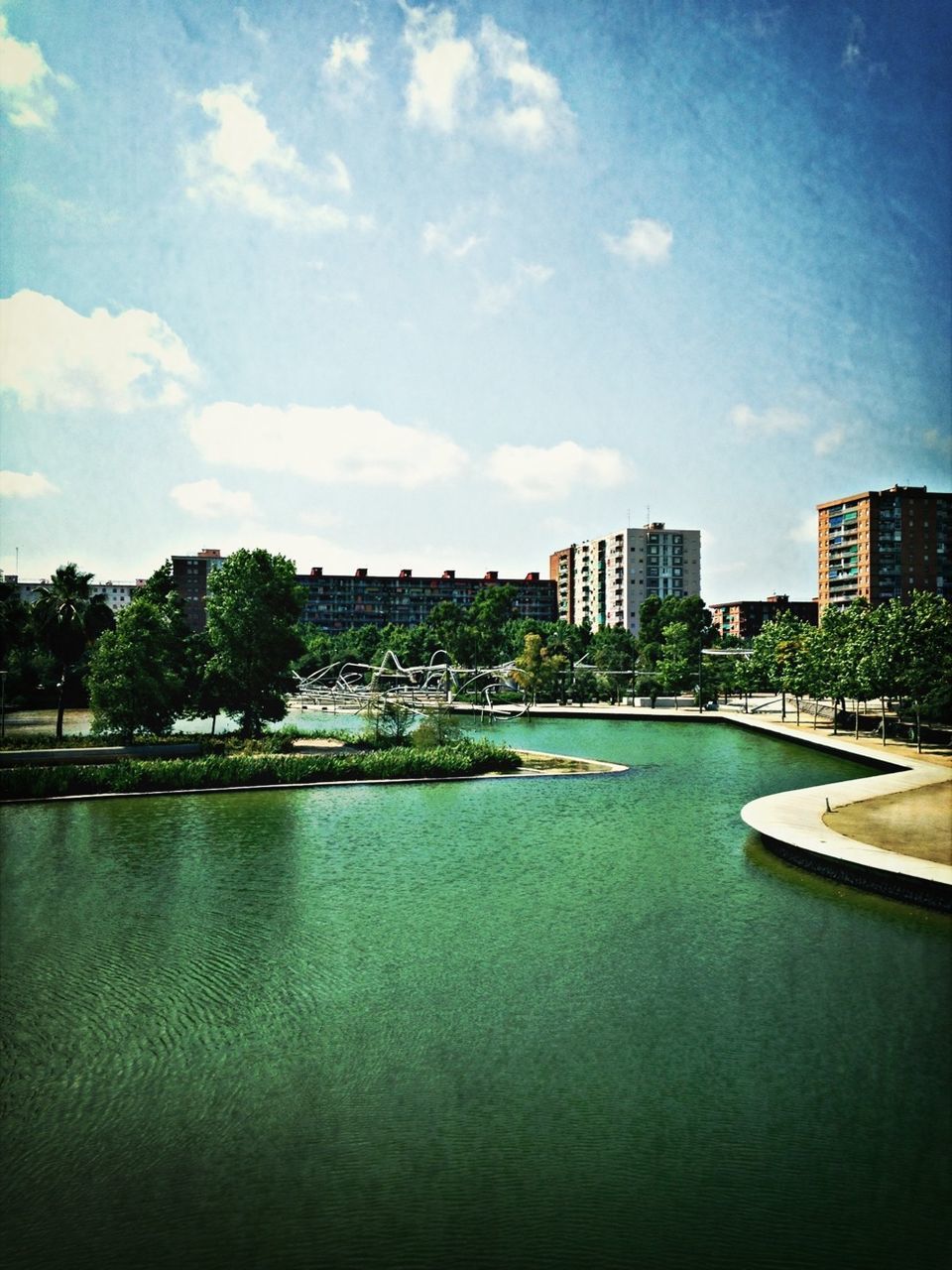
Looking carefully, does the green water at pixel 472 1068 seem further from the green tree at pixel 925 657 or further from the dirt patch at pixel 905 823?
the green tree at pixel 925 657

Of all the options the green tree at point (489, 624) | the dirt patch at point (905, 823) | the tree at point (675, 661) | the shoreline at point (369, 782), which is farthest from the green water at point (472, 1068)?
the green tree at point (489, 624)

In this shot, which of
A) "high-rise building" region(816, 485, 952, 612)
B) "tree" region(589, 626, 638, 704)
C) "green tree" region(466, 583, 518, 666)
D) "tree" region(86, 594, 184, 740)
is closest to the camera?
"tree" region(86, 594, 184, 740)

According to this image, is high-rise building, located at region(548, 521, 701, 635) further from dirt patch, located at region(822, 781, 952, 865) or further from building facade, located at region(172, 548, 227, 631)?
dirt patch, located at region(822, 781, 952, 865)

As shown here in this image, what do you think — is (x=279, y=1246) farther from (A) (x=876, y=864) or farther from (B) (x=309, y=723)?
(B) (x=309, y=723)

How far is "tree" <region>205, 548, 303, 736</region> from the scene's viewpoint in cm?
3569

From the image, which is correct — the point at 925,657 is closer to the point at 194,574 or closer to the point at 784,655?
the point at 784,655

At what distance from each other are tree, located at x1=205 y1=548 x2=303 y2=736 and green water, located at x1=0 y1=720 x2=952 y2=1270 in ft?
63.9

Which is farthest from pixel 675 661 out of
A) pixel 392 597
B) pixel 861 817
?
pixel 392 597

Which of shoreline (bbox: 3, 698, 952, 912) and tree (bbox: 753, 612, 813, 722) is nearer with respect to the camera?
shoreline (bbox: 3, 698, 952, 912)

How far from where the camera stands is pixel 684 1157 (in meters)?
7.32

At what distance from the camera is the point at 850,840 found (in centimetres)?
1591

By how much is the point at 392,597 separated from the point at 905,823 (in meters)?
116

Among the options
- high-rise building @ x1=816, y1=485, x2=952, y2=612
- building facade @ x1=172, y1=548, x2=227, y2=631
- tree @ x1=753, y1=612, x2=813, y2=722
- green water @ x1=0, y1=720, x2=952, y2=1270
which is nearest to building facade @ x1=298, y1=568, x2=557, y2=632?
building facade @ x1=172, y1=548, x2=227, y2=631

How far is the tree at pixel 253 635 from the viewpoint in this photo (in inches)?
1405
